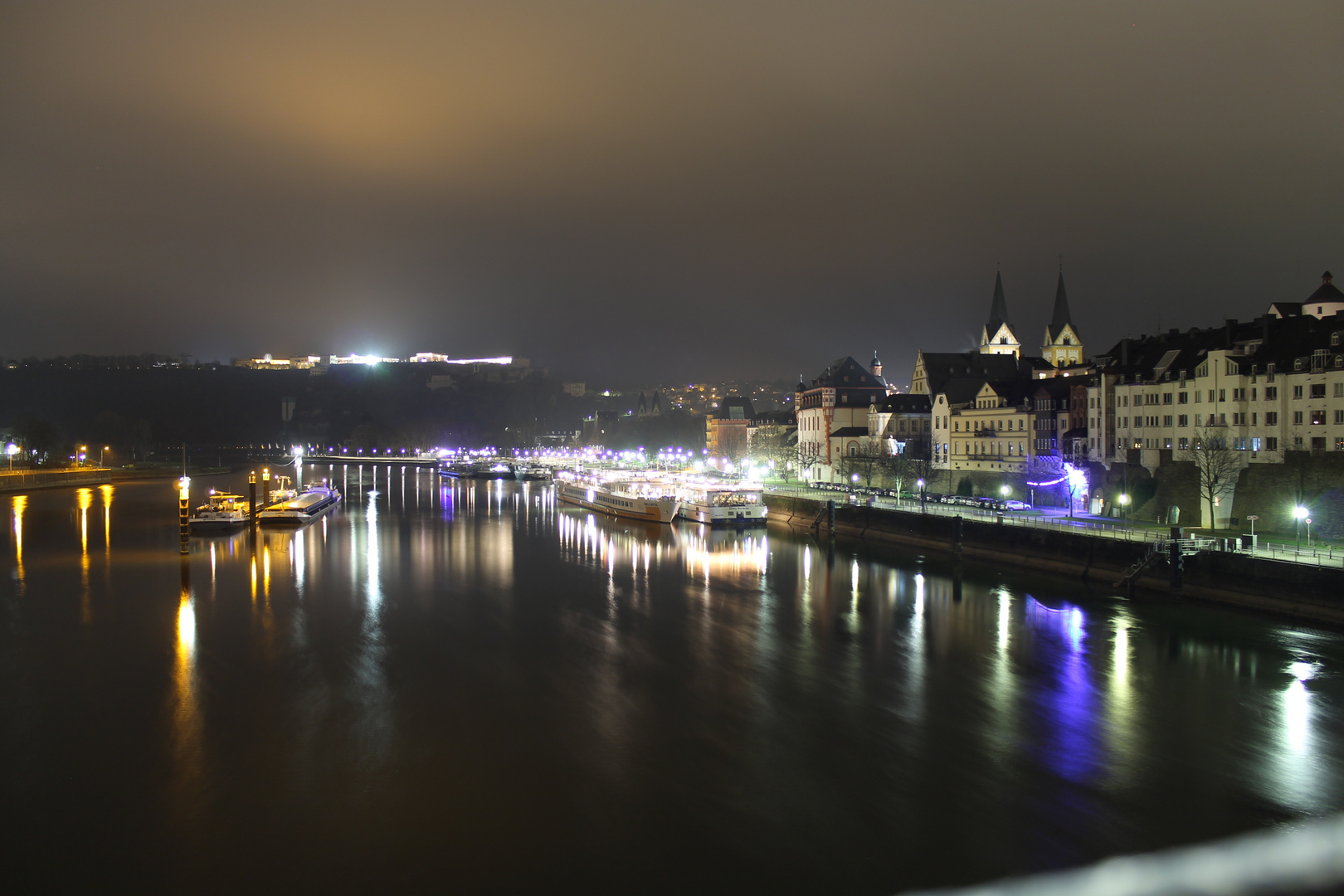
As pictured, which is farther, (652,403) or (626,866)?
(652,403)

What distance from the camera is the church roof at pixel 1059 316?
245 feet

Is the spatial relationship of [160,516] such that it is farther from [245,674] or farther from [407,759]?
[407,759]

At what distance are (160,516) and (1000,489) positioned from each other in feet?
140

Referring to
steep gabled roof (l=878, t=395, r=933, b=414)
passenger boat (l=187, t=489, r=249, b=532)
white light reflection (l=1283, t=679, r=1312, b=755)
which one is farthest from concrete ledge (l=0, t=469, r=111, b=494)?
white light reflection (l=1283, t=679, r=1312, b=755)

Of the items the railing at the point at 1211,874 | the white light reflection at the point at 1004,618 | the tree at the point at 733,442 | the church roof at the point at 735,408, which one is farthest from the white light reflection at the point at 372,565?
the church roof at the point at 735,408

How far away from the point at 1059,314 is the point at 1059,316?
0.45 ft

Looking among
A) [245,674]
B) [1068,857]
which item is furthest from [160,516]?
[1068,857]

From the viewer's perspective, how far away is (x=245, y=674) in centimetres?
1770

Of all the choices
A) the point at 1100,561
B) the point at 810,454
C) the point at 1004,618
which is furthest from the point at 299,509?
the point at 1100,561

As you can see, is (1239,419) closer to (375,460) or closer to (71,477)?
(71,477)

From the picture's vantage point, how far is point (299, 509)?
1884 inches

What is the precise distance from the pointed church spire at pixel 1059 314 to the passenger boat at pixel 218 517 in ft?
205

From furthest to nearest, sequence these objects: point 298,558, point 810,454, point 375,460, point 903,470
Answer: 1. point 375,460
2. point 810,454
3. point 903,470
4. point 298,558

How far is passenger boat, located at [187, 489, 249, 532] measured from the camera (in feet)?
141
